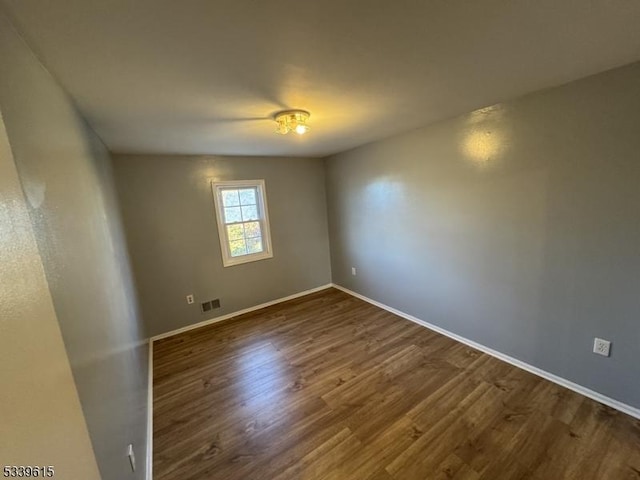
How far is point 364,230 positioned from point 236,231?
1.83 m

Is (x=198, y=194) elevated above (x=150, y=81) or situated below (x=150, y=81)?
below

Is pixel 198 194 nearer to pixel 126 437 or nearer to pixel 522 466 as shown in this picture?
pixel 126 437

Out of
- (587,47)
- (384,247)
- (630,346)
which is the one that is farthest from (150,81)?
(630,346)

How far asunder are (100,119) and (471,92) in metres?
2.57

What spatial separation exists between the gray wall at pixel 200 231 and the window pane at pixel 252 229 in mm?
242

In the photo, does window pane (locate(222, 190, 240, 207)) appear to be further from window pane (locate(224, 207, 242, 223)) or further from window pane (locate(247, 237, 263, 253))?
window pane (locate(247, 237, 263, 253))

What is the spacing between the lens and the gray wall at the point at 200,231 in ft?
9.92

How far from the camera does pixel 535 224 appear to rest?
2033 mm

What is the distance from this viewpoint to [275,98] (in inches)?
65.1

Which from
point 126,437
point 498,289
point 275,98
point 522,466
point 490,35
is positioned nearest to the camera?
point 490,35

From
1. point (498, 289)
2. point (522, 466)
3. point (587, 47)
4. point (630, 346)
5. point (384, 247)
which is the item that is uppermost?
point (587, 47)

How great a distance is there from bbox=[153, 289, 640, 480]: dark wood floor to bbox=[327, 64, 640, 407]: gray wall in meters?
0.35

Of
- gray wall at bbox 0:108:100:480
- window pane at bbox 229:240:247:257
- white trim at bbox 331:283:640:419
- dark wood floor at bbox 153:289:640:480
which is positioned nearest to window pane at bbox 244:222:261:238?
window pane at bbox 229:240:247:257

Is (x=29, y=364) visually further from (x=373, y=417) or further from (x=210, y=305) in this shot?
(x=210, y=305)
